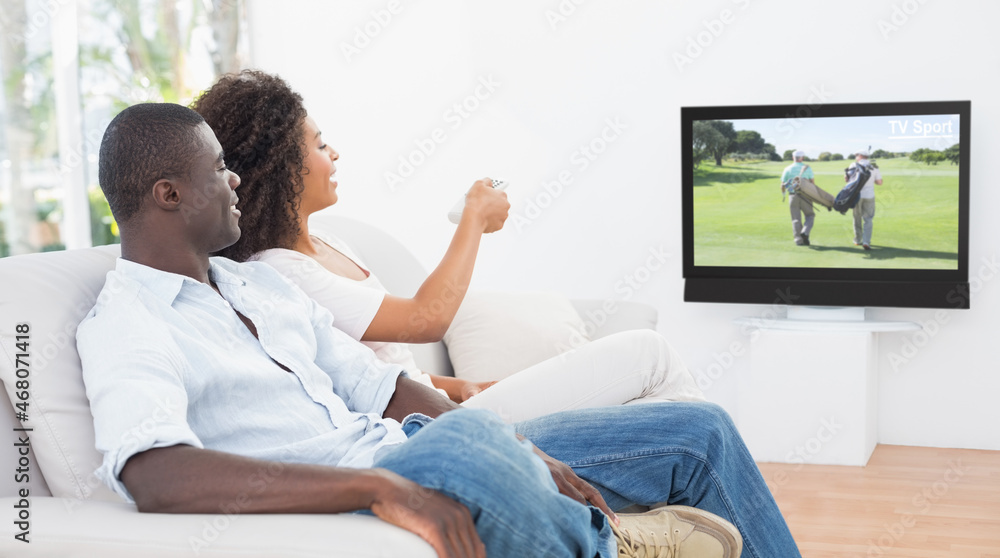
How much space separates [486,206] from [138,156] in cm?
75

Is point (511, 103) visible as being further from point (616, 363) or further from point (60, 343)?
point (60, 343)

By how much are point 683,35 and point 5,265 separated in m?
2.86

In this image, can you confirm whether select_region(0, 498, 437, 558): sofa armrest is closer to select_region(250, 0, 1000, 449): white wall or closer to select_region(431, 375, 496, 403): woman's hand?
select_region(431, 375, 496, 403): woman's hand

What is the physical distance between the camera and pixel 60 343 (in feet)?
4.06

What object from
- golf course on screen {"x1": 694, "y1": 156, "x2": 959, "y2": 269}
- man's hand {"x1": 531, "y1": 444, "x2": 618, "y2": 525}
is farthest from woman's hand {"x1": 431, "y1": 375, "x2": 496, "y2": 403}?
golf course on screen {"x1": 694, "y1": 156, "x2": 959, "y2": 269}

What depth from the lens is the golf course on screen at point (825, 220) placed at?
10.5 feet

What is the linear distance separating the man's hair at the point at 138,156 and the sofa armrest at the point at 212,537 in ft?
1.56

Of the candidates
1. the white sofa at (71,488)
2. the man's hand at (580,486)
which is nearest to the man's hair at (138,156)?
the white sofa at (71,488)

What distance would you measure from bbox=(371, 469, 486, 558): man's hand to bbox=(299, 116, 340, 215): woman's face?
0.90 meters

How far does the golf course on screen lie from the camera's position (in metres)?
3.20

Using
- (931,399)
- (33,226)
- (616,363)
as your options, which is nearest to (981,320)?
(931,399)

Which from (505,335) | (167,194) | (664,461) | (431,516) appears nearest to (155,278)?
(167,194)

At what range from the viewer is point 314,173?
182 centimetres

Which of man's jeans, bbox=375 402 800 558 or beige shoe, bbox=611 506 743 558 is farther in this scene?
man's jeans, bbox=375 402 800 558
